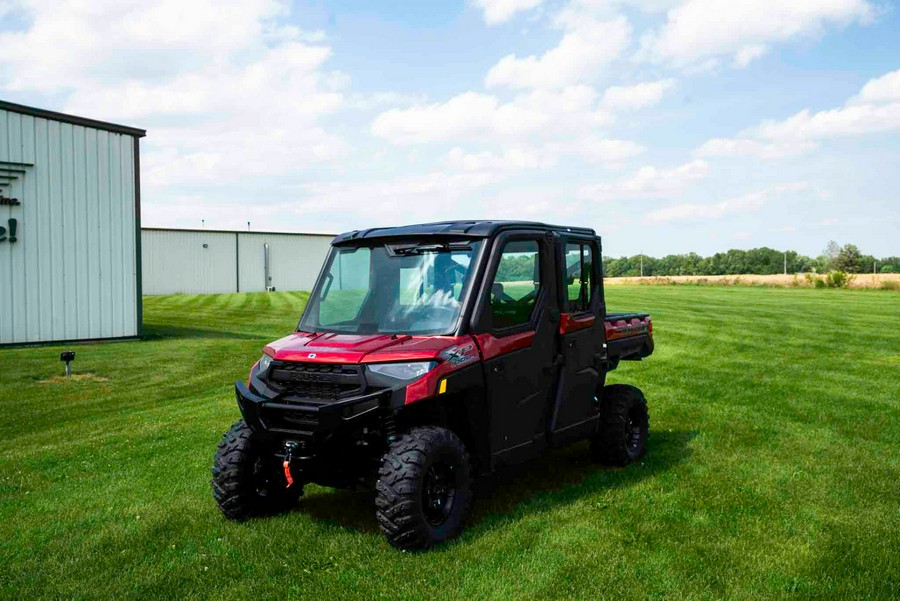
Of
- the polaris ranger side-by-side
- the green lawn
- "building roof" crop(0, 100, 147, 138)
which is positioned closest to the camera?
the green lawn

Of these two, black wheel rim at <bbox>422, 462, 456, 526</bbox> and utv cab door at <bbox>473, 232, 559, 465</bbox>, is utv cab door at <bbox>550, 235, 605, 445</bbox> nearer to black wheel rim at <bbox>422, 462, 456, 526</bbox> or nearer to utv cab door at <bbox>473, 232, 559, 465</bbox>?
utv cab door at <bbox>473, 232, 559, 465</bbox>

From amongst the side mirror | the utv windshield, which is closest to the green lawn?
the utv windshield

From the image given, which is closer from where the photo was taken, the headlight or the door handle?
the headlight

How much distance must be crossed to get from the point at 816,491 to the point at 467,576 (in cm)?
374

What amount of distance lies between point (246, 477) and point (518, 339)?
7.81 ft

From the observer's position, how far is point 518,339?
20.7ft

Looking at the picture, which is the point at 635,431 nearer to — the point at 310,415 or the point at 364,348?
the point at 364,348

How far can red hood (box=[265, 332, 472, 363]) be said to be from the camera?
5.54 meters

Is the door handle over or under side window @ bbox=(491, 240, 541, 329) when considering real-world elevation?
under

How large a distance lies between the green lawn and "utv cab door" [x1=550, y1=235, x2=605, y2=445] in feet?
1.95

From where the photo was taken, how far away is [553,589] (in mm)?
4922

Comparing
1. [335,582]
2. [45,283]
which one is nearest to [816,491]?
[335,582]

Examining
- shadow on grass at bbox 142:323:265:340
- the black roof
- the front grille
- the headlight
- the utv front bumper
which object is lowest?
shadow on grass at bbox 142:323:265:340

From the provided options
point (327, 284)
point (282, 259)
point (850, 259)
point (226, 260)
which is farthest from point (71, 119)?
point (850, 259)
